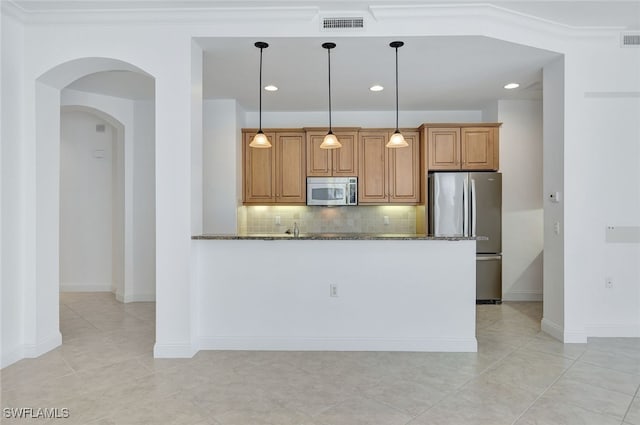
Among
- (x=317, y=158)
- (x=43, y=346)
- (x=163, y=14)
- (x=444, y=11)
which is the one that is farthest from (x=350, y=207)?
(x=43, y=346)

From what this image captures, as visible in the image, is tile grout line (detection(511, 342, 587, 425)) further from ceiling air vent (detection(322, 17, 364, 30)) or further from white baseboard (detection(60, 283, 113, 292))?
white baseboard (detection(60, 283, 113, 292))

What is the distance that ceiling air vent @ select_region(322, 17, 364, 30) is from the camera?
341 centimetres

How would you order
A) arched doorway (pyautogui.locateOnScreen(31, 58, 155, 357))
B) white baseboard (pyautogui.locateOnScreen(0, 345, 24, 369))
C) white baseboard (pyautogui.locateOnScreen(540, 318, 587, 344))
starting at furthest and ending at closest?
white baseboard (pyautogui.locateOnScreen(540, 318, 587, 344)), arched doorway (pyautogui.locateOnScreen(31, 58, 155, 357)), white baseboard (pyautogui.locateOnScreen(0, 345, 24, 369))

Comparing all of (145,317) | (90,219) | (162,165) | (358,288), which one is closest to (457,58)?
(358,288)

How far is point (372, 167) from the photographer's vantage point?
5.93 m

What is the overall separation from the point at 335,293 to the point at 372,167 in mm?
→ 2818

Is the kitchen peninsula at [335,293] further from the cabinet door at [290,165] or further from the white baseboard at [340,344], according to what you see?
the cabinet door at [290,165]

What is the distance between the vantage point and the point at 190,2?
3.26 meters

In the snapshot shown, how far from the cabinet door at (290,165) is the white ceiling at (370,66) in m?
0.52

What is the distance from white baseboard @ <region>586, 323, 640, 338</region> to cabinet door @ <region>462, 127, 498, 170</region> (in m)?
2.49

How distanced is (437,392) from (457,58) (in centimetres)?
316

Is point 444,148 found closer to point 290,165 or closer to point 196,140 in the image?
point 290,165

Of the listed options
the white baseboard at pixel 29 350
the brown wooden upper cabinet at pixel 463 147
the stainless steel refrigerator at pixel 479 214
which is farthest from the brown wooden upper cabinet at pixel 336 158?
the white baseboard at pixel 29 350

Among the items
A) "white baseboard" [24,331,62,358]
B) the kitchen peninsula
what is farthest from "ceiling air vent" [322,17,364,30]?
"white baseboard" [24,331,62,358]
